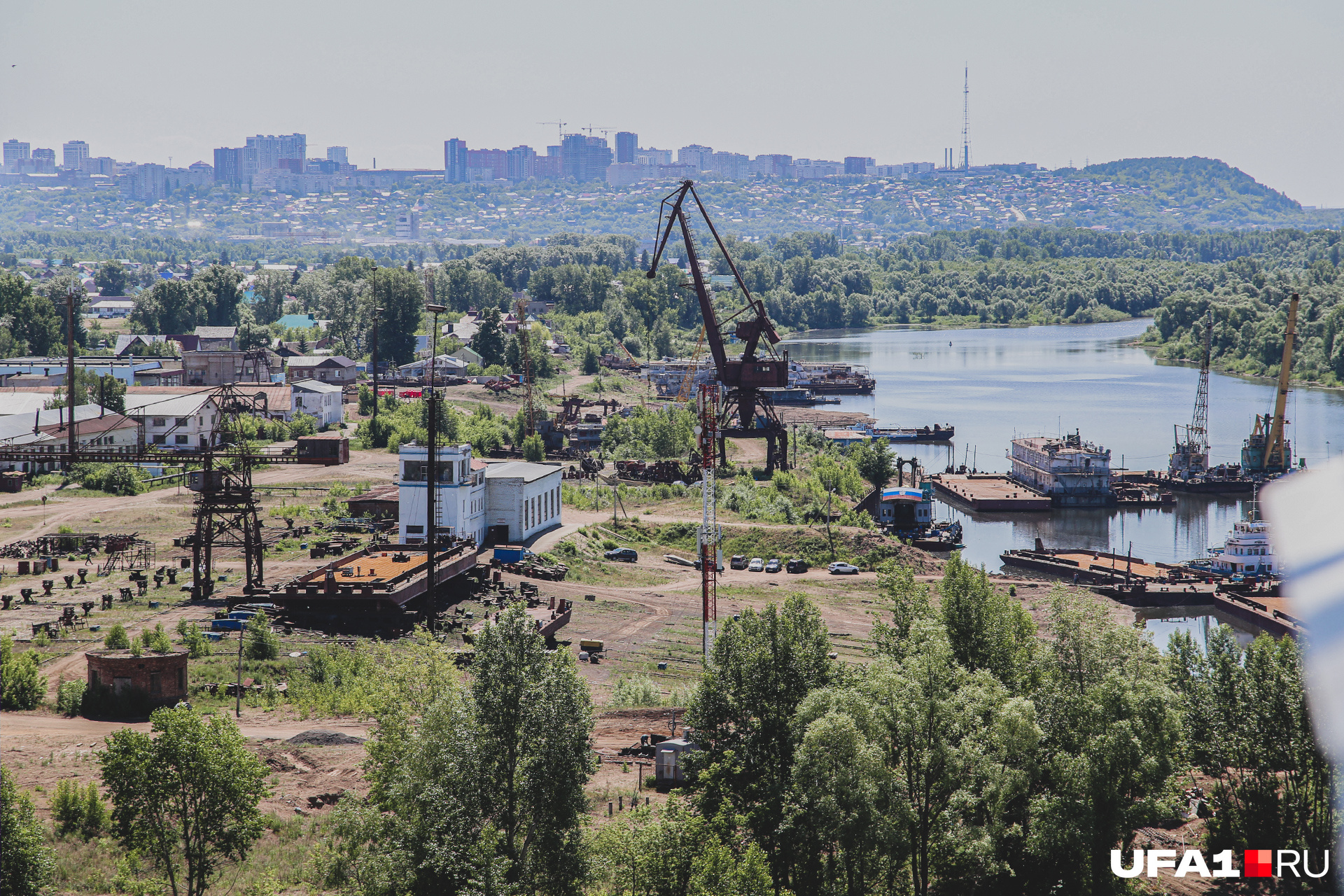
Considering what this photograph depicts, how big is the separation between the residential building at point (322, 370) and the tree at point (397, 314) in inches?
357

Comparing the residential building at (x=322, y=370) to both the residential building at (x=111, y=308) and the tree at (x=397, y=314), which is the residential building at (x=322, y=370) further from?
the residential building at (x=111, y=308)

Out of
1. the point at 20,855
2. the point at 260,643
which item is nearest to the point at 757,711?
the point at 20,855

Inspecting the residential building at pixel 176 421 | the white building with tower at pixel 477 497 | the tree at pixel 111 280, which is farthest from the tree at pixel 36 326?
the tree at pixel 111 280

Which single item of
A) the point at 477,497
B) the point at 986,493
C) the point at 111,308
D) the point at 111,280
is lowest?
the point at 986,493

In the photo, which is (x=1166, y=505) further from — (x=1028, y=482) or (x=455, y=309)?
(x=455, y=309)

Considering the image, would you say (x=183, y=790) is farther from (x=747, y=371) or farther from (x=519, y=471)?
(x=747, y=371)

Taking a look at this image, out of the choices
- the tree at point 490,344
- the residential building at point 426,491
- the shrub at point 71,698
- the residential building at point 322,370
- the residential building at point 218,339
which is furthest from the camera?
the residential building at point 218,339

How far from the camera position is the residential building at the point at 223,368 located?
51.3 metres

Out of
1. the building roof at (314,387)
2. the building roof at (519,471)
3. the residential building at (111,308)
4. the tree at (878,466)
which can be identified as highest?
the residential building at (111,308)

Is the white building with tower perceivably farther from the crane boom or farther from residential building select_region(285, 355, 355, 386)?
the crane boom

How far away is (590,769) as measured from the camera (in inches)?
450

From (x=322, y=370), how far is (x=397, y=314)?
10845 mm

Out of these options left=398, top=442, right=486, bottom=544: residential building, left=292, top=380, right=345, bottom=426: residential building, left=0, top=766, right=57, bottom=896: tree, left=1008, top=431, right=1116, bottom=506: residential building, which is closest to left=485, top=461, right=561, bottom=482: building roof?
left=398, top=442, right=486, bottom=544: residential building

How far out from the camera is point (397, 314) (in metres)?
61.2
